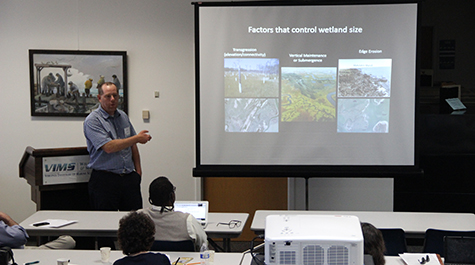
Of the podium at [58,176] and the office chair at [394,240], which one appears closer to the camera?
the office chair at [394,240]

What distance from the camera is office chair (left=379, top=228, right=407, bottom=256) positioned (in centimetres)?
304

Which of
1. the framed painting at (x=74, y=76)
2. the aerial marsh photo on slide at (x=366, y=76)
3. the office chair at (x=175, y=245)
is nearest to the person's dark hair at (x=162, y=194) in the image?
the office chair at (x=175, y=245)

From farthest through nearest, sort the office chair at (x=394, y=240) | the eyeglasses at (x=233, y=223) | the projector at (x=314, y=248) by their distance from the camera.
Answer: the eyeglasses at (x=233, y=223), the office chair at (x=394, y=240), the projector at (x=314, y=248)

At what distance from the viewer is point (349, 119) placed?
4.34 m

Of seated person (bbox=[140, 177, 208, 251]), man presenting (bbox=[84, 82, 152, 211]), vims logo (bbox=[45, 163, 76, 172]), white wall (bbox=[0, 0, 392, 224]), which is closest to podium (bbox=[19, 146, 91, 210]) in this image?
vims logo (bbox=[45, 163, 76, 172])

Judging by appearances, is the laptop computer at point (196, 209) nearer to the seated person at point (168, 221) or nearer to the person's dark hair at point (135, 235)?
the seated person at point (168, 221)

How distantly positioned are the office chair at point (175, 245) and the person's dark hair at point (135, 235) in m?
0.58

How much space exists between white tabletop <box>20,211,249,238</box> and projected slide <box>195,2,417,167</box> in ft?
3.12

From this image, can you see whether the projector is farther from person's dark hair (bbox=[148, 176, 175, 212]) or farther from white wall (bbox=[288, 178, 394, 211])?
white wall (bbox=[288, 178, 394, 211])

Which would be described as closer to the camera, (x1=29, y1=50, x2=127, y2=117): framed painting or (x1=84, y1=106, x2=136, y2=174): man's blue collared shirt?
(x1=84, y1=106, x2=136, y2=174): man's blue collared shirt

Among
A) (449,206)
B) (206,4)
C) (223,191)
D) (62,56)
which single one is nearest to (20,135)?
(62,56)

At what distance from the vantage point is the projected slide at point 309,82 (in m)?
4.28

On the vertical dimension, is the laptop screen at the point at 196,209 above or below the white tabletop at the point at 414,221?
above

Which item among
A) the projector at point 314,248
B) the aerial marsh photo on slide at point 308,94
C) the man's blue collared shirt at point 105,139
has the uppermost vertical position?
the aerial marsh photo on slide at point 308,94
